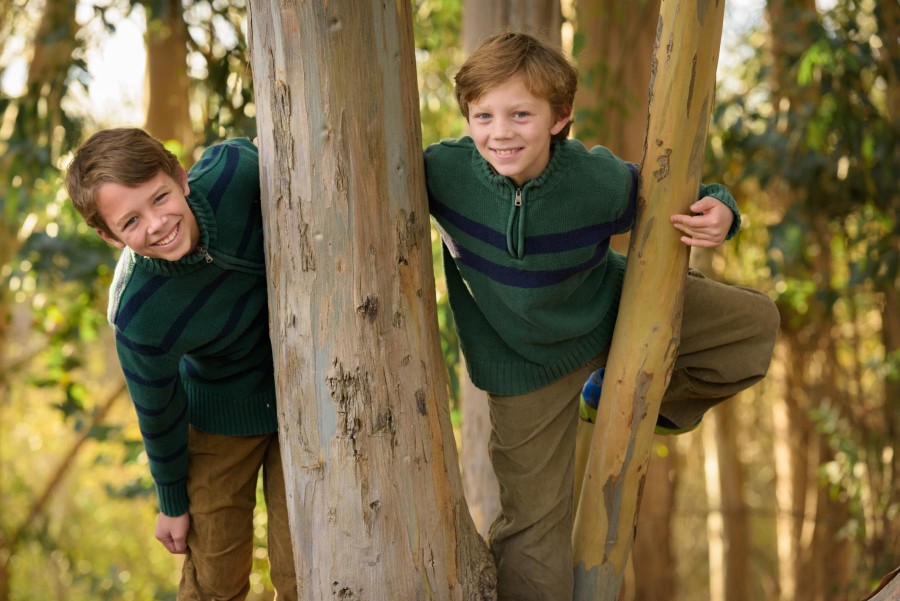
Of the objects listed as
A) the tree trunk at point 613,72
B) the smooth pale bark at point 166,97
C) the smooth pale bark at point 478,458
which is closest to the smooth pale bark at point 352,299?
the smooth pale bark at point 478,458

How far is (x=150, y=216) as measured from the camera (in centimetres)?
185

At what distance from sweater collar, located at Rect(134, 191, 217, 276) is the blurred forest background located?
1578 mm

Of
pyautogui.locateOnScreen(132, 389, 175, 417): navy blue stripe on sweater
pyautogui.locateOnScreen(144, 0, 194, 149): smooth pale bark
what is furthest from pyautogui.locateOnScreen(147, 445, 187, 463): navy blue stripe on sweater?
pyautogui.locateOnScreen(144, 0, 194, 149): smooth pale bark

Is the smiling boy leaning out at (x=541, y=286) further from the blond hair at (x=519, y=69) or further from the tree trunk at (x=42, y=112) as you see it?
the tree trunk at (x=42, y=112)

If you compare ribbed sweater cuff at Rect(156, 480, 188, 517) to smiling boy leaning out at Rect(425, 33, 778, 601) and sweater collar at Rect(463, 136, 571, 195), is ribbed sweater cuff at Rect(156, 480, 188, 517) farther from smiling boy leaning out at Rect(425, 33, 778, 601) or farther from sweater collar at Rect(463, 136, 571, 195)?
sweater collar at Rect(463, 136, 571, 195)

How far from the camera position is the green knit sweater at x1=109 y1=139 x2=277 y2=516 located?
1.94 metres

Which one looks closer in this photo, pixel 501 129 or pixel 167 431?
pixel 501 129

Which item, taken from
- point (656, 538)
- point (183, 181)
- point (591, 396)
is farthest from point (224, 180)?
point (656, 538)

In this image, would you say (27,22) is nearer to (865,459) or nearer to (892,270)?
(892,270)

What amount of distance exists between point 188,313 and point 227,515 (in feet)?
1.89

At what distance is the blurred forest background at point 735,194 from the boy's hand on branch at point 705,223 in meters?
1.41

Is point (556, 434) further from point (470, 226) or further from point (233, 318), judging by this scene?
point (233, 318)

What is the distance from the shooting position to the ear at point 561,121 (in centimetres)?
194

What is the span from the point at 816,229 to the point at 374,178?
3.80 m
